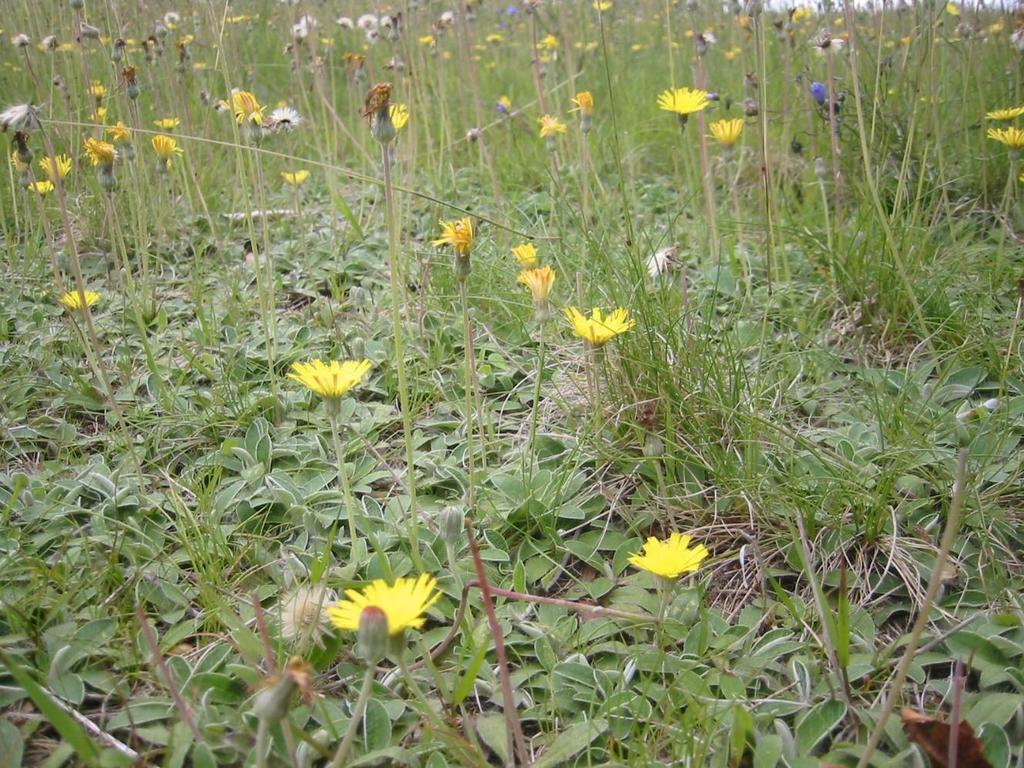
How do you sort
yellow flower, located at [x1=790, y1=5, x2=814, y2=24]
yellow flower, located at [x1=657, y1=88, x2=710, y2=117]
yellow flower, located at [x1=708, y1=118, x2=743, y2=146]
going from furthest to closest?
yellow flower, located at [x1=790, y1=5, x2=814, y2=24], yellow flower, located at [x1=708, y1=118, x2=743, y2=146], yellow flower, located at [x1=657, y1=88, x2=710, y2=117]

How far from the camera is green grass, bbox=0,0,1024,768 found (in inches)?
38.2

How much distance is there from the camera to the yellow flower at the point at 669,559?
980 millimetres

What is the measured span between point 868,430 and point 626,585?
0.57 meters

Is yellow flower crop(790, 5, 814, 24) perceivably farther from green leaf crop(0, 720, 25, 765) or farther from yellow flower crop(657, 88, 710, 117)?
green leaf crop(0, 720, 25, 765)

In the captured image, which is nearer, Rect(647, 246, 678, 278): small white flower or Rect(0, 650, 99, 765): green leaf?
Rect(0, 650, 99, 765): green leaf

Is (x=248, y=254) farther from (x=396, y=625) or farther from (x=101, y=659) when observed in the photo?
(x=396, y=625)

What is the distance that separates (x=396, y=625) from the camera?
802 mm

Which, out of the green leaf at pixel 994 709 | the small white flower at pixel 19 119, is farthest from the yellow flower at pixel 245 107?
the green leaf at pixel 994 709

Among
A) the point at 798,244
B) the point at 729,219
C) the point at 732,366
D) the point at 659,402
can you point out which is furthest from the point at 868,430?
the point at 729,219

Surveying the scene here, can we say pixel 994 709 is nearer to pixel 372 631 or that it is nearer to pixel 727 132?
pixel 372 631

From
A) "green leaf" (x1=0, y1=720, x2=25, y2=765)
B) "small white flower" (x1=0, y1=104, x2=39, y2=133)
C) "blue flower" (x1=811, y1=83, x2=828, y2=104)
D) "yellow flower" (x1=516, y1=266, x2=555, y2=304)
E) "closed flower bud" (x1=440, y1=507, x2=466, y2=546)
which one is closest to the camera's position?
"green leaf" (x1=0, y1=720, x2=25, y2=765)

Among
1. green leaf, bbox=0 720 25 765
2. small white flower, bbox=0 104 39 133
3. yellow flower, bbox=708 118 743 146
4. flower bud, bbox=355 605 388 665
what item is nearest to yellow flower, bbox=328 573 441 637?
flower bud, bbox=355 605 388 665

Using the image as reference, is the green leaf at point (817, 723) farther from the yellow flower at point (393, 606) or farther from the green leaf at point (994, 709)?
the yellow flower at point (393, 606)

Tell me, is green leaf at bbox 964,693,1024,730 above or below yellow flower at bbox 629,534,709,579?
below
